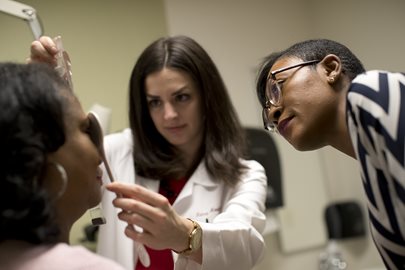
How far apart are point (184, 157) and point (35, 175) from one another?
808 mm

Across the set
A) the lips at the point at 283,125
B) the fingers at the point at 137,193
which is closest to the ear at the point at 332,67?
the lips at the point at 283,125

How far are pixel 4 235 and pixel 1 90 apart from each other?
19 centimetres

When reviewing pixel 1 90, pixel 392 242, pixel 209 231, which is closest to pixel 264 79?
pixel 209 231

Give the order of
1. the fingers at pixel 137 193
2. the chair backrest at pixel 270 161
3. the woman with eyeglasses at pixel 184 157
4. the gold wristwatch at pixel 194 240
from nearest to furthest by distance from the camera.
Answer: the fingers at pixel 137 193 < the gold wristwatch at pixel 194 240 < the woman with eyeglasses at pixel 184 157 < the chair backrest at pixel 270 161

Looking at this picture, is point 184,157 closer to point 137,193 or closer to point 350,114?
point 137,193

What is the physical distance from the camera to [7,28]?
176 centimetres

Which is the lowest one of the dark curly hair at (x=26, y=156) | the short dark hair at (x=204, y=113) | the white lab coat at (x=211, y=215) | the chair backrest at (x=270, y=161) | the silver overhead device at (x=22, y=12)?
the chair backrest at (x=270, y=161)

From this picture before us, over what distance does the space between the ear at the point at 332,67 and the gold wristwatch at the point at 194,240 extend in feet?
1.36

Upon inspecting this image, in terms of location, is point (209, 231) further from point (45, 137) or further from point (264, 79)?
point (45, 137)

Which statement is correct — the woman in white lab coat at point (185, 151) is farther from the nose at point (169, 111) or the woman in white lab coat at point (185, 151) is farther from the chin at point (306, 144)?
the chin at point (306, 144)

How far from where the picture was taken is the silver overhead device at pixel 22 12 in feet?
4.01

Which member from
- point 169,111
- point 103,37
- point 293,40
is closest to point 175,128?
point 169,111

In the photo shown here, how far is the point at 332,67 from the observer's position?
33.8 inches

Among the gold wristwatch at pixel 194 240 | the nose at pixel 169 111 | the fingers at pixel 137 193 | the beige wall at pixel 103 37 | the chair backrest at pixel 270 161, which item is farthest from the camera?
the chair backrest at pixel 270 161
